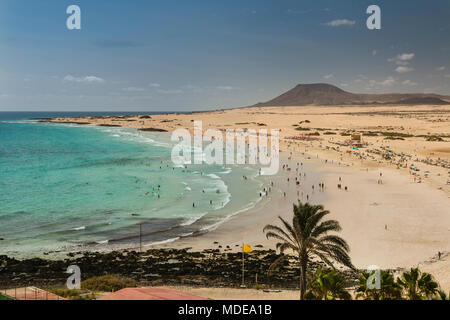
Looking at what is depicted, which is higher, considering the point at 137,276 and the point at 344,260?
the point at 344,260

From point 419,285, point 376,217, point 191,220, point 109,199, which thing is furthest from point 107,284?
point 376,217

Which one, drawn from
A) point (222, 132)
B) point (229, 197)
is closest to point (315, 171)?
point (229, 197)

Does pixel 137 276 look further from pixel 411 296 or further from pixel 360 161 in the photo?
pixel 360 161

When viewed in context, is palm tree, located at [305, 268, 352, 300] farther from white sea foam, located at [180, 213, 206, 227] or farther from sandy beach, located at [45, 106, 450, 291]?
white sea foam, located at [180, 213, 206, 227]

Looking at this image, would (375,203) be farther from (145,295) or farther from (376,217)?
(145,295)

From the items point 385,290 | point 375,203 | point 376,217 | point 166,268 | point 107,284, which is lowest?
point 166,268

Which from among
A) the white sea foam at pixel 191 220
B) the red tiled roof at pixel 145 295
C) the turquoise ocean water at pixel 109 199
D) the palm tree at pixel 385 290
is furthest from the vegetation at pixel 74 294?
the white sea foam at pixel 191 220
